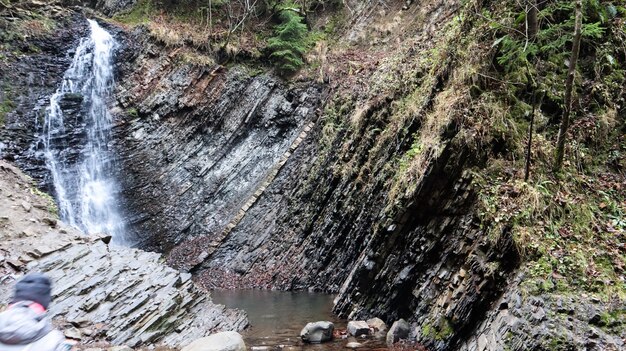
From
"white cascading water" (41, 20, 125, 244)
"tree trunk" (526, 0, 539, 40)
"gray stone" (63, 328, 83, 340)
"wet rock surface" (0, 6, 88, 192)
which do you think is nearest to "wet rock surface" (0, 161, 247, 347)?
"gray stone" (63, 328, 83, 340)

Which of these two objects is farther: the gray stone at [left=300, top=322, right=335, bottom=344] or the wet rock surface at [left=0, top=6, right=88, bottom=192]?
the wet rock surface at [left=0, top=6, right=88, bottom=192]

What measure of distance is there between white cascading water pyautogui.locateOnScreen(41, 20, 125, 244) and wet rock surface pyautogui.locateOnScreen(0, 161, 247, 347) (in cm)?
574

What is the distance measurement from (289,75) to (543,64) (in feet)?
42.5

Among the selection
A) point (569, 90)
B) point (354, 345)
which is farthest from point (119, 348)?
point (569, 90)

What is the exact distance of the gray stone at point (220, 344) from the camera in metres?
6.58

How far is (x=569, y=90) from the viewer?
6.66 metres

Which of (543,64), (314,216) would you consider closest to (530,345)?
(543,64)

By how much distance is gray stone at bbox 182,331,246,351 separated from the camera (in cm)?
658

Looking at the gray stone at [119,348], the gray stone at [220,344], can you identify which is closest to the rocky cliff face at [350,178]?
the gray stone at [220,344]

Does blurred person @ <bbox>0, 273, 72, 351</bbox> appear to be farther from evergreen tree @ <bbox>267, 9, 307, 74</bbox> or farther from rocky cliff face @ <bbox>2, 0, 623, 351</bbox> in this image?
evergreen tree @ <bbox>267, 9, 307, 74</bbox>

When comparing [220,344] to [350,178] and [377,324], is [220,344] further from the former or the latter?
[350,178]

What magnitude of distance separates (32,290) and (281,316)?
25.3 feet

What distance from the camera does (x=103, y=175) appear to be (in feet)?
54.7

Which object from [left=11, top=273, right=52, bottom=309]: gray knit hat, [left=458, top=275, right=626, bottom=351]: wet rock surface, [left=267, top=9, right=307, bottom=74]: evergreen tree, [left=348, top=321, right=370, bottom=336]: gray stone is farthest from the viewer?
[left=267, top=9, right=307, bottom=74]: evergreen tree
